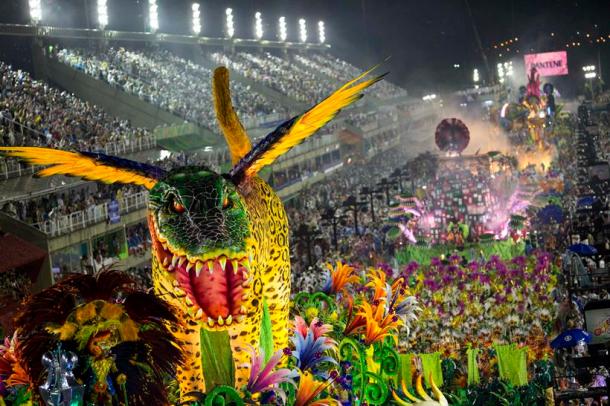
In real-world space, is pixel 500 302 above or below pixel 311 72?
below

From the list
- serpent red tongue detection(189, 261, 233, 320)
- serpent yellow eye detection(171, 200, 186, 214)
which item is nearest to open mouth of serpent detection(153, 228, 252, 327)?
serpent red tongue detection(189, 261, 233, 320)

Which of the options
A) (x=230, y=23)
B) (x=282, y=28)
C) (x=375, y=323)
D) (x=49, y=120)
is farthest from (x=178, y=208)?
(x=282, y=28)

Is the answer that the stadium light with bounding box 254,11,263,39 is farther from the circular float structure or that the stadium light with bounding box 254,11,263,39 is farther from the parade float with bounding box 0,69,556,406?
the parade float with bounding box 0,69,556,406

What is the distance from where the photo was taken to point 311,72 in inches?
2451

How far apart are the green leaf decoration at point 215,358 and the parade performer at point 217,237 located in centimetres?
8

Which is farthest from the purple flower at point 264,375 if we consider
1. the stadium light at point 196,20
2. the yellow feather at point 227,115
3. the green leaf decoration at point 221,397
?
the stadium light at point 196,20

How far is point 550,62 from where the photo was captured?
75.0 metres

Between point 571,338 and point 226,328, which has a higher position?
point 226,328

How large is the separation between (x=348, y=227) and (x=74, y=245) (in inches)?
418

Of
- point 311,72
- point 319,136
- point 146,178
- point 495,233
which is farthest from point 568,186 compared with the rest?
point 311,72

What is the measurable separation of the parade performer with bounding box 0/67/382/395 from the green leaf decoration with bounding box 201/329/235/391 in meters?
0.08

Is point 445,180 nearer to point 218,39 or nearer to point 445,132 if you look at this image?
point 445,132

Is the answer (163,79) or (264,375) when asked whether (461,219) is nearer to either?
(163,79)

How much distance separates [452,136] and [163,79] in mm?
12394
